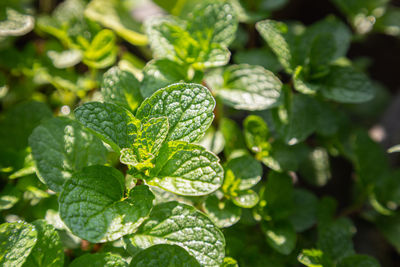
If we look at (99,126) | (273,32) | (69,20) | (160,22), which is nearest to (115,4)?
(69,20)

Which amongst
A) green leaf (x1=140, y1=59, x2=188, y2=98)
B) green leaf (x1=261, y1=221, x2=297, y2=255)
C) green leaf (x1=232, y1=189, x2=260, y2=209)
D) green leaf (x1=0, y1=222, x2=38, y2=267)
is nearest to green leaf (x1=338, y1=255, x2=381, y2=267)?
green leaf (x1=261, y1=221, x2=297, y2=255)

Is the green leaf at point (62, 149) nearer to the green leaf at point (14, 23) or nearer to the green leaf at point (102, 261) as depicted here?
the green leaf at point (102, 261)

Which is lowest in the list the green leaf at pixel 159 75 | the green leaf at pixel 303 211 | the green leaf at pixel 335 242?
the green leaf at pixel 303 211

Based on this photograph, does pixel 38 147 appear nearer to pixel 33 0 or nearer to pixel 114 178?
pixel 114 178

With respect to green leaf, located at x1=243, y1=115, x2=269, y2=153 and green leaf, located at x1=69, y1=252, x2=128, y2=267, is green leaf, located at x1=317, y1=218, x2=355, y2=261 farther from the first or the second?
green leaf, located at x1=69, y1=252, x2=128, y2=267

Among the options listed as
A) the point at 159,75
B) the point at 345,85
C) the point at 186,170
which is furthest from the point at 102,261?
the point at 345,85

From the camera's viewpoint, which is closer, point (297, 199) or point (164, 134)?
point (164, 134)

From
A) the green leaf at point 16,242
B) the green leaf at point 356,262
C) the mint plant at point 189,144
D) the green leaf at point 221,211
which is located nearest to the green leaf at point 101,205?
the mint plant at point 189,144
